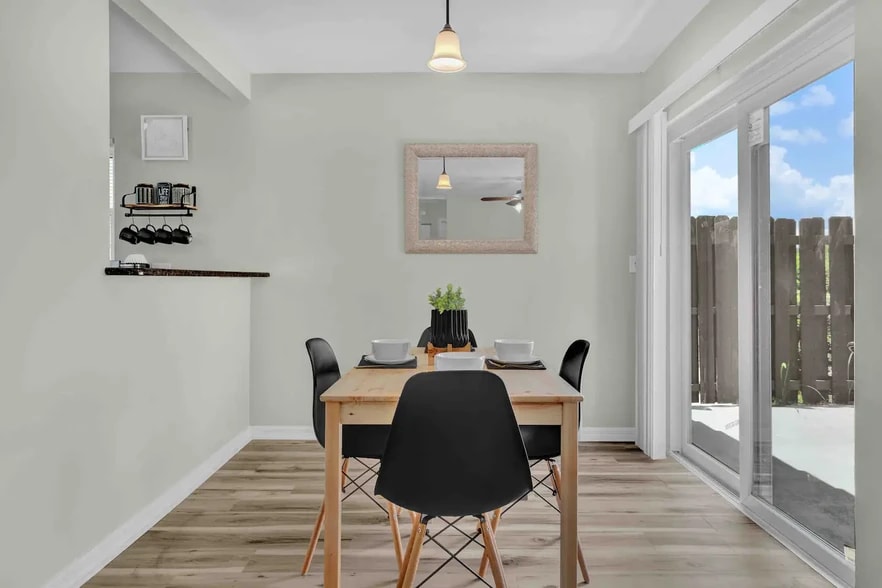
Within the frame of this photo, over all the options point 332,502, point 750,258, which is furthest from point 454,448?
point 750,258

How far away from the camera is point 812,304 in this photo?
98.0 inches

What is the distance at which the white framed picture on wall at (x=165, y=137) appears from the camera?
427 centimetres

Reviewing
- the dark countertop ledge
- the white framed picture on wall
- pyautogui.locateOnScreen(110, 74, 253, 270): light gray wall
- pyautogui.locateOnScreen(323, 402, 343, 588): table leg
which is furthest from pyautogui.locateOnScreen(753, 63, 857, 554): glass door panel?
the white framed picture on wall

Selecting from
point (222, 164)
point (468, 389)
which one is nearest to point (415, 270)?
point (222, 164)

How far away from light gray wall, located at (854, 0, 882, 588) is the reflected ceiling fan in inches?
93.4

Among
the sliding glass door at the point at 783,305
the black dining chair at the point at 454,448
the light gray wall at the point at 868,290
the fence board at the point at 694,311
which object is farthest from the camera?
the fence board at the point at 694,311

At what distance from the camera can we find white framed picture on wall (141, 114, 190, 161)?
14.0 feet

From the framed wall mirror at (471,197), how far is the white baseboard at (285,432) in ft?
4.91

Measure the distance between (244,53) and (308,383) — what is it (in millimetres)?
2274

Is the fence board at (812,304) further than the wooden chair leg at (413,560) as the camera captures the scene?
Yes

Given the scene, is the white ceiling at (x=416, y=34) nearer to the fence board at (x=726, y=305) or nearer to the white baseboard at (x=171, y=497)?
the fence board at (x=726, y=305)

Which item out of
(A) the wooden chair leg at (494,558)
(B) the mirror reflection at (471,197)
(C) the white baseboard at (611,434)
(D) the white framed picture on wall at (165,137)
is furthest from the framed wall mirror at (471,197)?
(A) the wooden chair leg at (494,558)

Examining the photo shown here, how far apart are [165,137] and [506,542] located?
138 inches

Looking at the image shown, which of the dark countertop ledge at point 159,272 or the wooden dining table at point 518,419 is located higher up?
the dark countertop ledge at point 159,272
